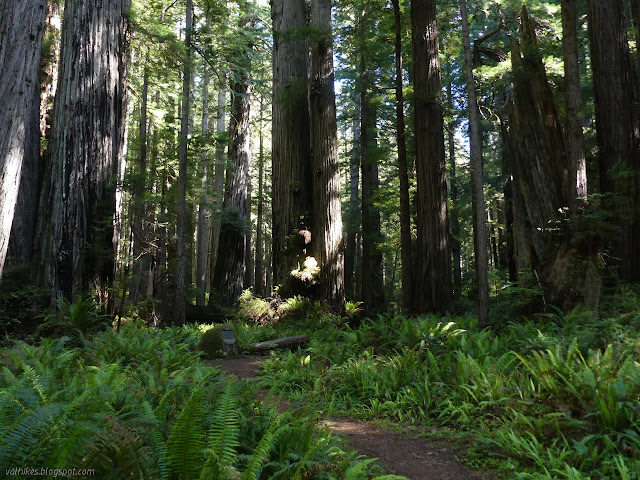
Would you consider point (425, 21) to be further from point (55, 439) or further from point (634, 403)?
point (55, 439)

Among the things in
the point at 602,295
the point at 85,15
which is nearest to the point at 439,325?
the point at 602,295

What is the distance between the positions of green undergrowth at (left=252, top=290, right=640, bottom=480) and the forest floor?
21 cm

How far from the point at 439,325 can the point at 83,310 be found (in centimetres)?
650

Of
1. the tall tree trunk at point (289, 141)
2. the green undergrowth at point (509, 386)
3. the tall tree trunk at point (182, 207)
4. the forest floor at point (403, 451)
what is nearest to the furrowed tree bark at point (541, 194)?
the green undergrowth at point (509, 386)

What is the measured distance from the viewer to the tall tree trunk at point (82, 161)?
8391 mm

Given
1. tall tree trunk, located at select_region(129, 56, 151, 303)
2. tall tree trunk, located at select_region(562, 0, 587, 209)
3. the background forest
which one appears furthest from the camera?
tall tree trunk, located at select_region(129, 56, 151, 303)

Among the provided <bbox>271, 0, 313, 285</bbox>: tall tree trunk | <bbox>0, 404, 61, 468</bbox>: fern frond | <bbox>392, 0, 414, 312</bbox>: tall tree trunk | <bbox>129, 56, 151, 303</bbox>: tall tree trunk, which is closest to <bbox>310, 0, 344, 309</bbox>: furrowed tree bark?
<bbox>271, 0, 313, 285</bbox>: tall tree trunk

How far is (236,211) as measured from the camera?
15.3m

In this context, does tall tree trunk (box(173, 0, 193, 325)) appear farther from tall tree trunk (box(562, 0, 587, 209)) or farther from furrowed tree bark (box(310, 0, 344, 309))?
tall tree trunk (box(562, 0, 587, 209))

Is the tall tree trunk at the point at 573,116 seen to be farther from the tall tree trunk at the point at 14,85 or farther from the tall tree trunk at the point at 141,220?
the tall tree trunk at the point at 14,85

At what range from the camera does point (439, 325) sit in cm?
752

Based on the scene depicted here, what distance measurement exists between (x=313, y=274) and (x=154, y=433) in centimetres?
818

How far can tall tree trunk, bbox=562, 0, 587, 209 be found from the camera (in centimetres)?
728

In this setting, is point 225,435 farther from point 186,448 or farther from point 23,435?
point 23,435
